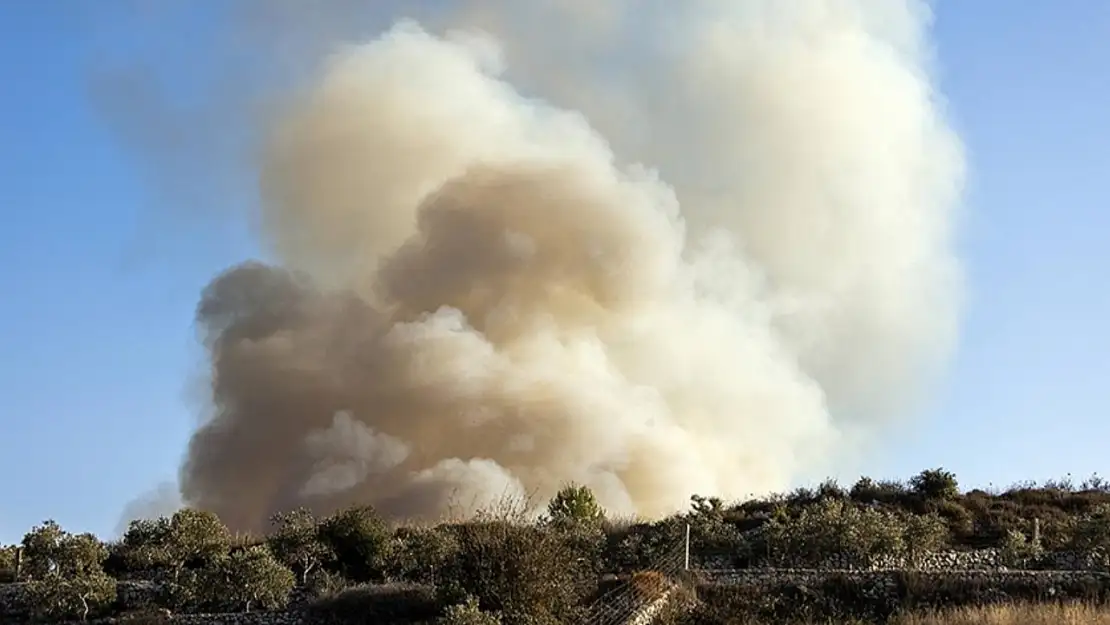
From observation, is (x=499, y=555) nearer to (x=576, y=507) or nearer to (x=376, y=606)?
(x=376, y=606)

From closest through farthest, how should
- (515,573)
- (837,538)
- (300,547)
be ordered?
(515,573), (837,538), (300,547)

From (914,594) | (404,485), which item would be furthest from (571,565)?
(404,485)

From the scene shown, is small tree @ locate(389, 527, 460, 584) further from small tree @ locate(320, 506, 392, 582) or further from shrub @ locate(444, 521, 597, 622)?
shrub @ locate(444, 521, 597, 622)

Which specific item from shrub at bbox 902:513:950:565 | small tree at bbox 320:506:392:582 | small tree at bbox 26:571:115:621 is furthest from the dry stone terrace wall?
small tree at bbox 320:506:392:582

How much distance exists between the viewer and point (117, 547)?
97.5 ft

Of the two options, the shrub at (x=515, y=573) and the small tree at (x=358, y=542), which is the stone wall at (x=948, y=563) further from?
the small tree at (x=358, y=542)

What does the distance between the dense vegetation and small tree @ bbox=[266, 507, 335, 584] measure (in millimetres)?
44

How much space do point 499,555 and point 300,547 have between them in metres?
7.51

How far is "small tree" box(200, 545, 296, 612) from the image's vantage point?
22.9 meters

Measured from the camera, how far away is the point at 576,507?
104 ft

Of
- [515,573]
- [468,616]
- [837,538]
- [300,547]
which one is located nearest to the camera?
[468,616]

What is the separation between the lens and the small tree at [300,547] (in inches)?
1017

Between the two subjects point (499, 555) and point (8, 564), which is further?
point (8, 564)

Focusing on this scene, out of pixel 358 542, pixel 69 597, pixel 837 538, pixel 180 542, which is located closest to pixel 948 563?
pixel 837 538
